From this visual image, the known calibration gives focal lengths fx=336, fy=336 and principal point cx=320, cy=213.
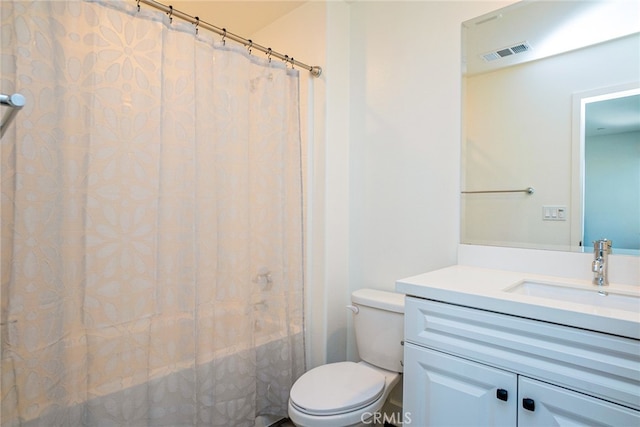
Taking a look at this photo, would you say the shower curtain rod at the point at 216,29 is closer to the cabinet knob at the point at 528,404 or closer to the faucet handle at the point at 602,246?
the faucet handle at the point at 602,246

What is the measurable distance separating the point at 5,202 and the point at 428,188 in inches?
66.7

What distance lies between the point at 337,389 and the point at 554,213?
1.19 metres

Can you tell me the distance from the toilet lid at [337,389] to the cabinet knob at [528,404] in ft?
2.06

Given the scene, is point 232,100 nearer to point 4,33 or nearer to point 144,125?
point 144,125

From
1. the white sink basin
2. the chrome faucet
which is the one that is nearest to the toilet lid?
the white sink basin

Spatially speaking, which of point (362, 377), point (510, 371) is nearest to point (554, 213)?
point (510, 371)

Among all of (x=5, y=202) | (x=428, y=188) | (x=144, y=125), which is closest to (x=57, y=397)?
(x=5, y=202)

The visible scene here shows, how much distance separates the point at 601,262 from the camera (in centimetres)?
122

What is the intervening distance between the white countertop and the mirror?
0.18 m

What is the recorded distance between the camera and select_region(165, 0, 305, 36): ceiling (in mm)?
2078

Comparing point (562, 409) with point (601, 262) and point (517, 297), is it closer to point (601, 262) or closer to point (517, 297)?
point (517, 297)

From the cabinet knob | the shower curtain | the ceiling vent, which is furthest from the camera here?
the ceiling vent

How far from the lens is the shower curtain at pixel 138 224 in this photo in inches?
42.1

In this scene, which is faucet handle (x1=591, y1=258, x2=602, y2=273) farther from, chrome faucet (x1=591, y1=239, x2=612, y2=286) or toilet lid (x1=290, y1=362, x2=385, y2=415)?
toilet lid (x1=290, y1=362, x2=385, y2=415)
